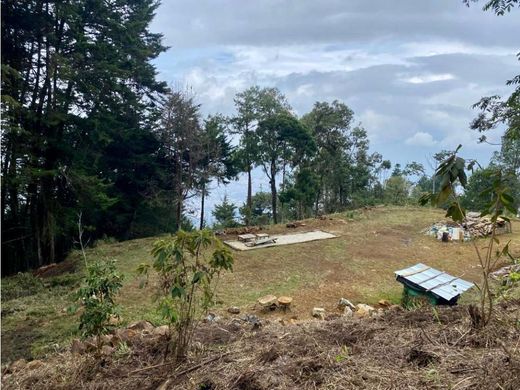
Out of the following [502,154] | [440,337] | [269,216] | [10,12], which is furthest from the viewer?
[269,216]

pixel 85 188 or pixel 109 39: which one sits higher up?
pixel 109 39

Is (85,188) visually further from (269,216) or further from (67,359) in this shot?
(269,216)

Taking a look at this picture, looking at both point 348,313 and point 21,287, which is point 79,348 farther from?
point 21,287

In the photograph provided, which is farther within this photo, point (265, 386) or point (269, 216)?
point (269, 216)

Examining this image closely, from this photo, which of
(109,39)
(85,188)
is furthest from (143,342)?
(109,39)

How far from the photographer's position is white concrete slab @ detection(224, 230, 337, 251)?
9.19 metres

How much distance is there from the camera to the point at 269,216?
20969 millimetres

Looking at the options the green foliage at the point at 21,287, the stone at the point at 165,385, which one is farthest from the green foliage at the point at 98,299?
the green foliage at the point at 21,287

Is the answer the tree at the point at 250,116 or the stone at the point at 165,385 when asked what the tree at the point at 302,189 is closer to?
the tree at the point at 250,116

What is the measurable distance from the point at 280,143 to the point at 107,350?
15.1 metres

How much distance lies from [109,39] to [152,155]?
4.26 metres

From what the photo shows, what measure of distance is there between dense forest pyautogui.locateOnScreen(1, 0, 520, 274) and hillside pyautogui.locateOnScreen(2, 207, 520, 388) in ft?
6.50

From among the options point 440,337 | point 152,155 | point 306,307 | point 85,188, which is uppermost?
point 152,155

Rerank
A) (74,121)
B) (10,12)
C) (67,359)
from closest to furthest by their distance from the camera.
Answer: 1. (67,359)
2. (10,12)
3. (74,121)
